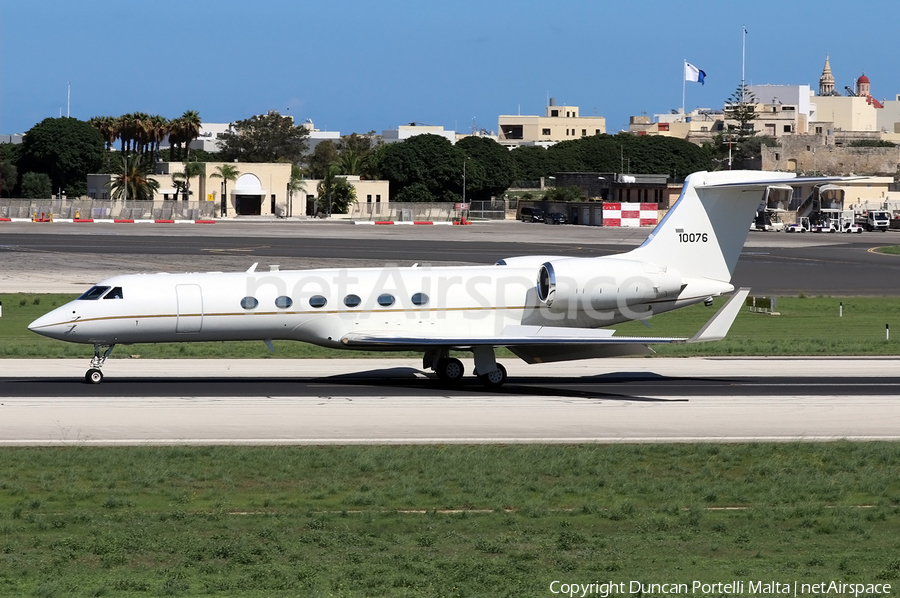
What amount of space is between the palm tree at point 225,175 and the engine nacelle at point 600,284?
355 ft

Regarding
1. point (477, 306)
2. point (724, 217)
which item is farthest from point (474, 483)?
point (724, 217)

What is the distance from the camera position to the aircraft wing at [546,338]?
24.2 meters

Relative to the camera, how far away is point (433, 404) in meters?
23.7

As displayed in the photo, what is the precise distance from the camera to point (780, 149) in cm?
15150

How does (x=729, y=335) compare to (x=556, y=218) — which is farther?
(x=556, y=218)

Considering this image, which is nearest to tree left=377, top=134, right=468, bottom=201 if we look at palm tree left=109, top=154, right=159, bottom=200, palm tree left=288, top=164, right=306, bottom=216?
palm tree left=288, top=164, right=306, bottom=216

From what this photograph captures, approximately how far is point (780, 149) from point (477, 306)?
5302 inches

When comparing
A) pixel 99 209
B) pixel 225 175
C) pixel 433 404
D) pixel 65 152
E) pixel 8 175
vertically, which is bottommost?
pixel 433 404

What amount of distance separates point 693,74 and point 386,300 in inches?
4149

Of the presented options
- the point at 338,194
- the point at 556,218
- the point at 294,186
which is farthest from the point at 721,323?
the point at 338,194

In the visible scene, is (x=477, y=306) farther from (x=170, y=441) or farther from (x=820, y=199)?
(x=820, y=199)

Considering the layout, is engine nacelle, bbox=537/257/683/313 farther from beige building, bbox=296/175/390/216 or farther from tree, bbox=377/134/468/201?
tree, bbox=377/134/468/201

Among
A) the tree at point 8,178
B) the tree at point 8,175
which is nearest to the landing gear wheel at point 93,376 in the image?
the tree at point 8,175

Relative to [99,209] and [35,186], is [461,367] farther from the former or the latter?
[35,186]
